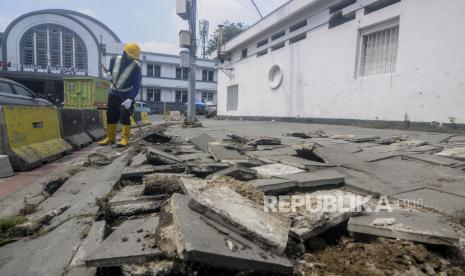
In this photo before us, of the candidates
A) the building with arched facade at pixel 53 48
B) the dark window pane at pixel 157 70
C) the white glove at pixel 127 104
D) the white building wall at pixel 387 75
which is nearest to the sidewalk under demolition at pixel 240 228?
the white glove at pixel 127 104

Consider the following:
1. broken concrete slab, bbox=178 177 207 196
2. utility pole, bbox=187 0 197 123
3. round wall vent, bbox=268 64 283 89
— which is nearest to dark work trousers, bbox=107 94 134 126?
broken concrete slab, bbox=178 177 207 196

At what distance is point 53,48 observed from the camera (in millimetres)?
31375

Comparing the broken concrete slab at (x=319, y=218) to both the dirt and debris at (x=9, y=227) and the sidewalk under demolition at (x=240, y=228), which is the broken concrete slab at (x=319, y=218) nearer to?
the sidewalk under demolition at (x=240, y=228)

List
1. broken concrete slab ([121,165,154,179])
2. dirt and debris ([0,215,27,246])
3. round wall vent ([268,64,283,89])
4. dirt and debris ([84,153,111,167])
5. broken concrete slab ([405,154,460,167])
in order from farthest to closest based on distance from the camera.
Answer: round wall vent ([268,64,283,89]), dirt and debris ([84,153,111,167]), broken concrete slab ([405,154,460,167]), broken concrete slab ([121,165,154,179]), dirt and debris ([0,215,27,246])

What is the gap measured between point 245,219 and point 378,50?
9596 millimetres

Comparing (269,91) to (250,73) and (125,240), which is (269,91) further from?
(125,240)

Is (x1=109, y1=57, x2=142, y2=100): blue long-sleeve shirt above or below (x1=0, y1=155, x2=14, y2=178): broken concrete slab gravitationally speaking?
above

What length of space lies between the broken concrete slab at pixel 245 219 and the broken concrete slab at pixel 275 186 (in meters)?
0.44

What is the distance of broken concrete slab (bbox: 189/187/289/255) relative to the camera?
1.33 metres

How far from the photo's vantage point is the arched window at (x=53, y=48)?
3081 cm

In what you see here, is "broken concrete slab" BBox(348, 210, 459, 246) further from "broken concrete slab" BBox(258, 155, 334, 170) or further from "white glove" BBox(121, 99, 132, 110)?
"white glove" BBox(121, 99, 132, 110)

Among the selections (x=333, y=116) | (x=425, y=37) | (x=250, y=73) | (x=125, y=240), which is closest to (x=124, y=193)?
(x=125, y=240)

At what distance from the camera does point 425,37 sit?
779cm

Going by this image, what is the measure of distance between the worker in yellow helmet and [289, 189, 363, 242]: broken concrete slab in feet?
14.2
